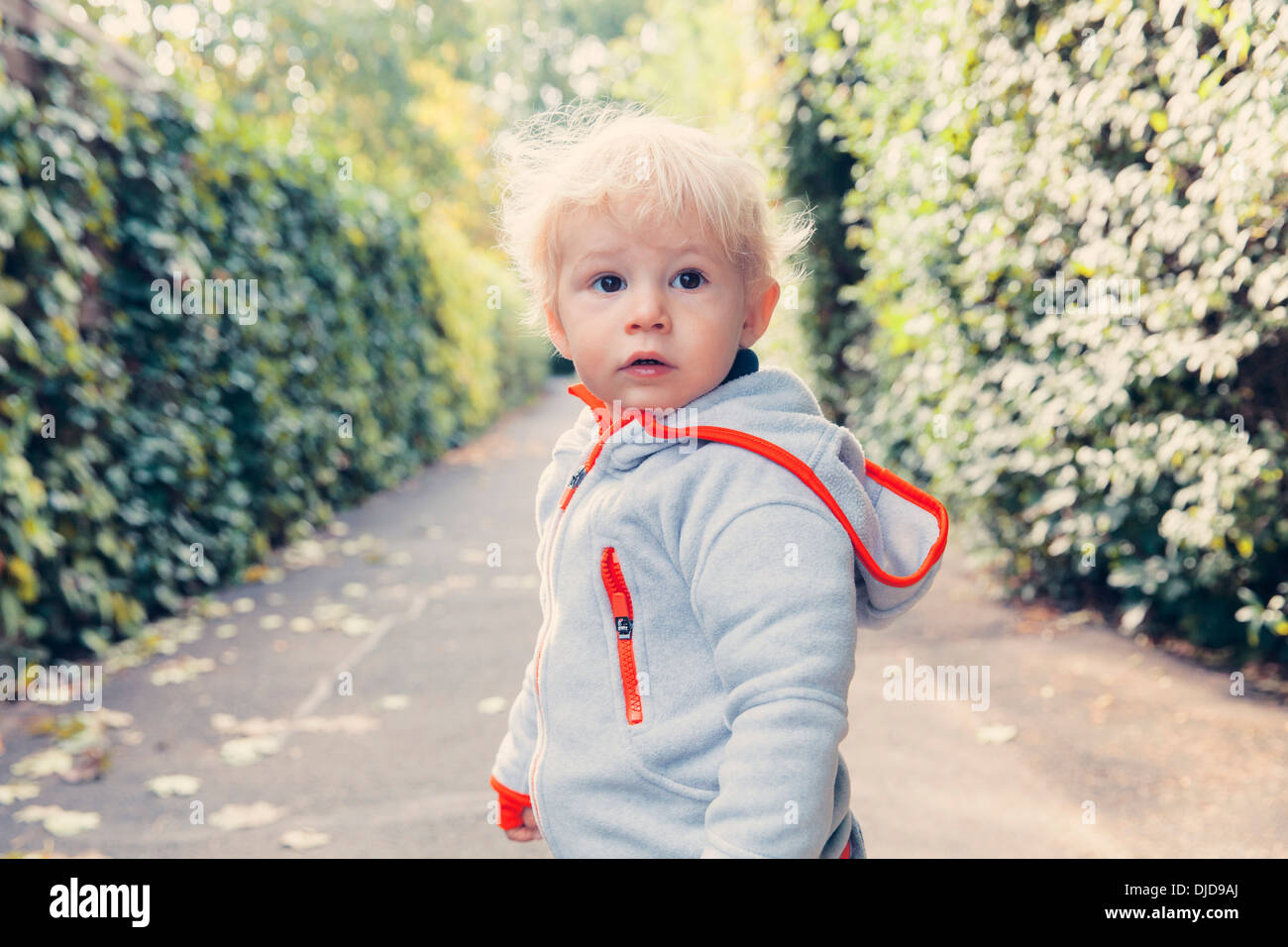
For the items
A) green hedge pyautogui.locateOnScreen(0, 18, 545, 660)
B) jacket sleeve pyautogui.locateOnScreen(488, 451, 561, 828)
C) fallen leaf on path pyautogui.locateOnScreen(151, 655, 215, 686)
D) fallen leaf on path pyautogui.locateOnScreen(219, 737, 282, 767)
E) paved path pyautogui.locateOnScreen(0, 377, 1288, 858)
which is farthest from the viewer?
fallen leaf on path pyautogui.locateOnScreen(151, 655, 215, 686)

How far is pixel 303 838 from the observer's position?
348 centimetres

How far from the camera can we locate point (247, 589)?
684 centimetres

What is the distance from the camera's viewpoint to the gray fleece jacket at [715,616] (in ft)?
4.21

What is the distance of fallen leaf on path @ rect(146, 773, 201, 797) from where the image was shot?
12.7 feet

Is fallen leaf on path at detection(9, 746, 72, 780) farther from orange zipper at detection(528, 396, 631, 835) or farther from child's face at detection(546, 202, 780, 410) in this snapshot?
child's face at detection(546, 202, 780, 410)

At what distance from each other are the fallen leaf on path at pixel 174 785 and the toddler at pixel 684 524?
2.81m

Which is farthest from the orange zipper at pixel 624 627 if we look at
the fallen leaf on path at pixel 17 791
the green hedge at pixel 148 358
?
the green hedge at pixel 148 358

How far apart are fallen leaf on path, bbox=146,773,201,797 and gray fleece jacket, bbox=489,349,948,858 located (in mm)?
2769

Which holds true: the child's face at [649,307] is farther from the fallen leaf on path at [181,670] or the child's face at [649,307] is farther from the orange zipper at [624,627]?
the fallen leaf on path at [181,670]

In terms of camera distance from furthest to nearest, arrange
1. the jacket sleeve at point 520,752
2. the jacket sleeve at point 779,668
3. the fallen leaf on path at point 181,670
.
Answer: the fallen leaf on path at point 181,670
the jacket sleeve at point 520,752
the jacket sleeve at point 779,668

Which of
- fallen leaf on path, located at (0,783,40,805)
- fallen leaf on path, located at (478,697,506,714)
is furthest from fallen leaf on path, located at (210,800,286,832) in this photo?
fallen leaf on path, located at (478,697,506,714)

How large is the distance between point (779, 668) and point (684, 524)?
244 millimetres

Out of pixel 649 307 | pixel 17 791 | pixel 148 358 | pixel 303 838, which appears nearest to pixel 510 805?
pixel 649 307
